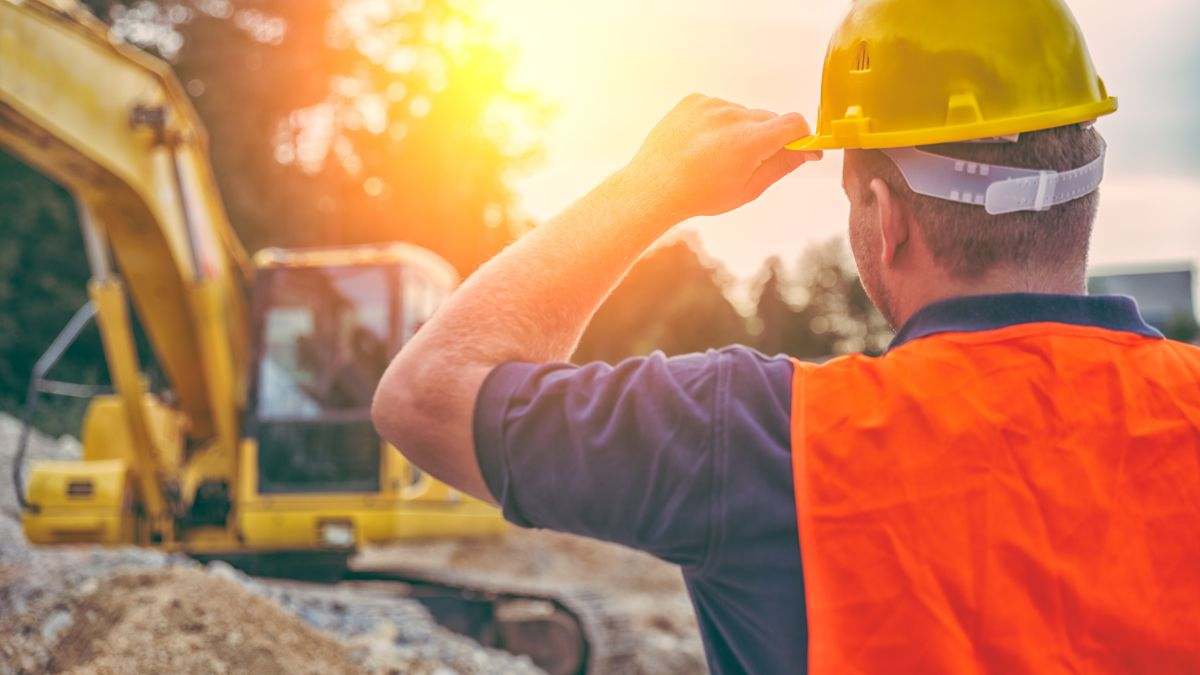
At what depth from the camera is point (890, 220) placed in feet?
4.64

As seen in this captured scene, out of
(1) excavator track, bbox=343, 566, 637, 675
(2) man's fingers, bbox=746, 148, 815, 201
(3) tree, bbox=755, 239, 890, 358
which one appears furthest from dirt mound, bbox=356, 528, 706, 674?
(3) tree, bbox=755, 239, 890, 358

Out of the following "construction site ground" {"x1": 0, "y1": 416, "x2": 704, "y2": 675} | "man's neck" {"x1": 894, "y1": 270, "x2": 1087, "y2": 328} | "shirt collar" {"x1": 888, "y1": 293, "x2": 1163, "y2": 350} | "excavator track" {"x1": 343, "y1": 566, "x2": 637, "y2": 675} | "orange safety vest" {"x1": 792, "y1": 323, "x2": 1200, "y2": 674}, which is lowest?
"excavator track" {"x1": 343, "y1": 566, "x2": 637, "y2": 675}

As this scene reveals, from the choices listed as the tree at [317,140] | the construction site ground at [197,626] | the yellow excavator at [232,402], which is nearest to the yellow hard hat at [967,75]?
the construction site ground at [197,626]

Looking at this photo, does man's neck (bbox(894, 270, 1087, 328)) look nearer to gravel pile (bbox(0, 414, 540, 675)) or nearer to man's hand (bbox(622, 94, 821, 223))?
man's hand (bbox(622, 94, 821, 223))

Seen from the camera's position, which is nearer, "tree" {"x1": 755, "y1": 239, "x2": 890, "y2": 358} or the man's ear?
the man's ear

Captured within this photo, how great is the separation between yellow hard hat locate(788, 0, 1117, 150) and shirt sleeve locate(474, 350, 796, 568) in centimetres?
35

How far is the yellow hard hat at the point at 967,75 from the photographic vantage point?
4.55 ft

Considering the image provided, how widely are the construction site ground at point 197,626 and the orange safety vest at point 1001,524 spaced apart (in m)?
4.41

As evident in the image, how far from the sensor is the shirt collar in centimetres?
136

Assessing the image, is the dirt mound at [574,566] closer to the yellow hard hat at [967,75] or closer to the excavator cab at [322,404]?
the excavator cab at [322,404]

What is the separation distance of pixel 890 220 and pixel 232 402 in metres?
7.30

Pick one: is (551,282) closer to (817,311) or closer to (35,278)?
(35,278)

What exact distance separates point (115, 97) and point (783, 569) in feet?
20.1

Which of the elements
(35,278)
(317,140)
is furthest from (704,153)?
(317,140)
